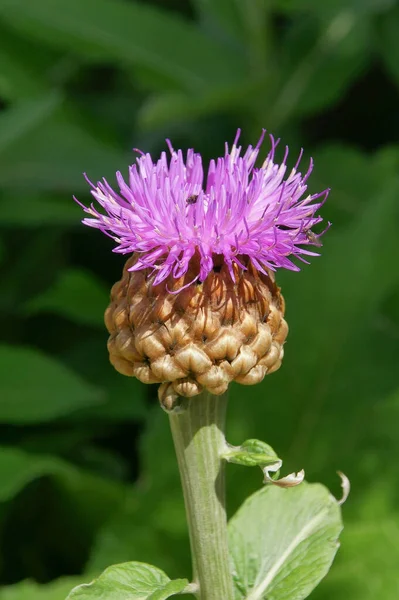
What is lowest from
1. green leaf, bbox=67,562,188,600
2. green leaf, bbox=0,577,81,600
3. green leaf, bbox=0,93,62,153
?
green leaf, bbox=0,577,81,600

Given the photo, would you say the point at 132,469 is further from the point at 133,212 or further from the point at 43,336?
the point at 133,212

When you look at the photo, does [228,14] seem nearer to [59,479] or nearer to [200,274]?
[59,479]

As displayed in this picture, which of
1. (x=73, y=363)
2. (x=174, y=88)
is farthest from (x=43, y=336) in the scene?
(x=174, y=88)

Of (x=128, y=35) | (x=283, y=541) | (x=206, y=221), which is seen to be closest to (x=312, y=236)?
(x=206, y=221)

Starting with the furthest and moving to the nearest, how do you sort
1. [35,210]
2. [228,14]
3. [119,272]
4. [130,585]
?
[228,14], [119,272], [35,210], [130,585]

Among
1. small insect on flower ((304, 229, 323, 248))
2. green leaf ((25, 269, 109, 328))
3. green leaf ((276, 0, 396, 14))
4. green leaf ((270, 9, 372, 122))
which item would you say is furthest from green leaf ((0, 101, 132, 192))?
small insect on flower ((304, 229, 323, 248))

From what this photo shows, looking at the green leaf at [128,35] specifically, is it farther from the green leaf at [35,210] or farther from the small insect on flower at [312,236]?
the small insect on flower at [312,236]

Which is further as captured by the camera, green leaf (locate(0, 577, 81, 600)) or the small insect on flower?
green leaf (locate(0, 577, 81, 600))

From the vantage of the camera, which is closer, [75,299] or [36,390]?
[36,390]

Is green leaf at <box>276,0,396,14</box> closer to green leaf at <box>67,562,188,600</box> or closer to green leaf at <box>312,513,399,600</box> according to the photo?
green leaf at <box>312,513,399,600</box>
